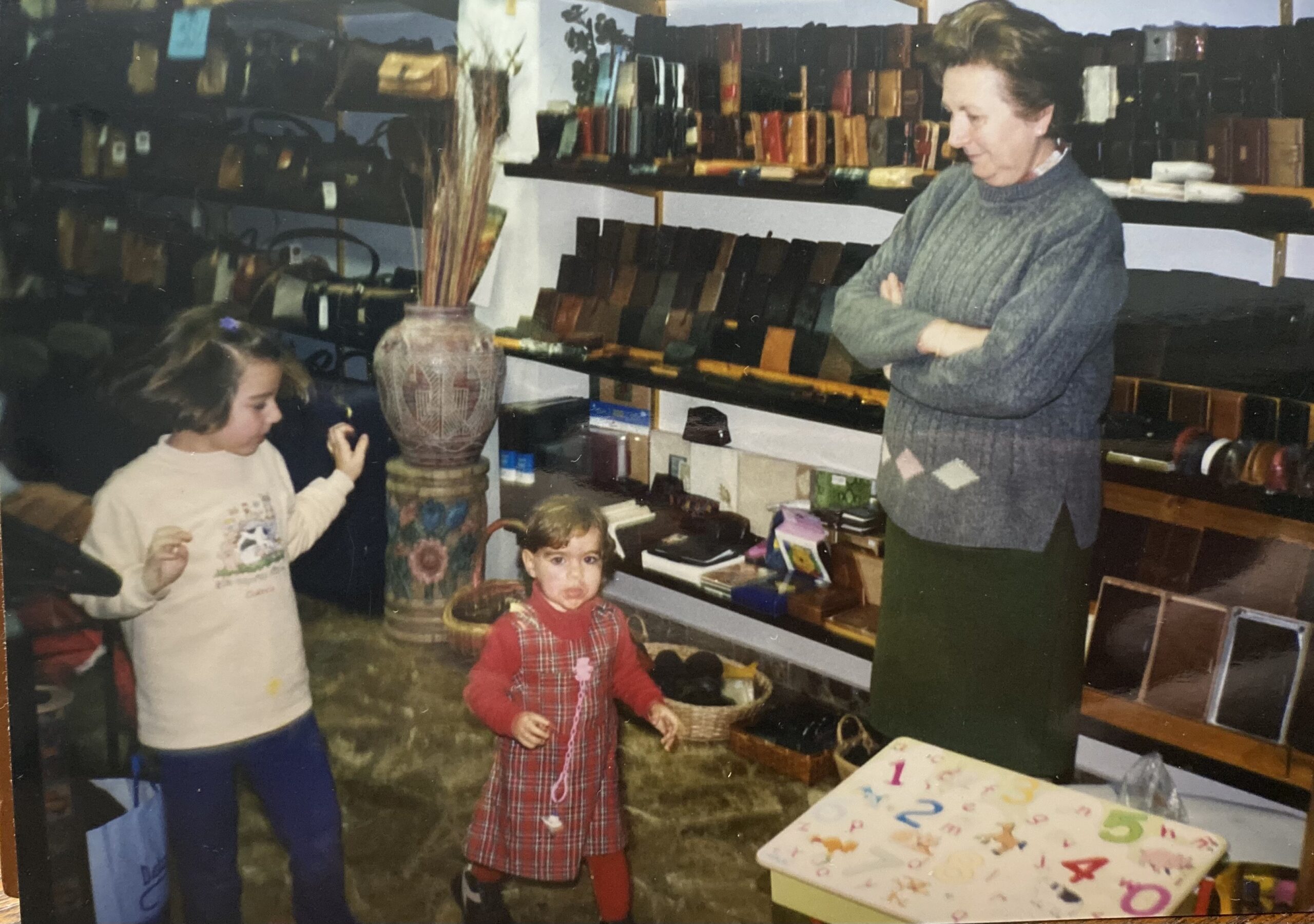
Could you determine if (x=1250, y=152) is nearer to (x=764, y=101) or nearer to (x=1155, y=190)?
(x=1155, y=190)

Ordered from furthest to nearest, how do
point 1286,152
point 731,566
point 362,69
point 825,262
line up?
point 731,566, point 825,262, point 362,69, point 1286,152

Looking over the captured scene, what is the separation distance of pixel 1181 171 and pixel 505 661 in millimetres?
1222

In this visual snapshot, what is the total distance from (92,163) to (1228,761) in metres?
1.92

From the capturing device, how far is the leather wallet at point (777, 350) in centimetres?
179

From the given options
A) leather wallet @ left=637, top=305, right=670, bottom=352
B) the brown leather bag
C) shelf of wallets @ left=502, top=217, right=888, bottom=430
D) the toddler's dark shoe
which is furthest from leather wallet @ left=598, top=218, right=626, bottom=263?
the toddler's dark shoe

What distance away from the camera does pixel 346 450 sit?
175 cm

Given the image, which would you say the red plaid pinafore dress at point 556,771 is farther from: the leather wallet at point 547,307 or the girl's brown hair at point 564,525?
the leather wallet at point 547,307

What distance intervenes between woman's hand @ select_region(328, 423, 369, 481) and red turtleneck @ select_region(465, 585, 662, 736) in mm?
329

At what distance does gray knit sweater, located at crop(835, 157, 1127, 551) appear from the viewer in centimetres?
160

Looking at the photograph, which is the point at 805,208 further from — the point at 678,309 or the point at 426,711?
the point at 426,711

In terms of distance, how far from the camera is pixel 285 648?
175 centimetres

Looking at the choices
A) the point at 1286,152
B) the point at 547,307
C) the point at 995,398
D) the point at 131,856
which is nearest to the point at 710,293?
the point at 547,307

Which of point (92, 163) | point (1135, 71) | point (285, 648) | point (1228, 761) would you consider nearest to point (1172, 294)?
point (1135, 71)

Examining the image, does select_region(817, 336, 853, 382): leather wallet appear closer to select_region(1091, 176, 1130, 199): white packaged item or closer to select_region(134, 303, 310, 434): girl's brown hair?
select_region(1091, 176, 1130, 199): white packaged item
